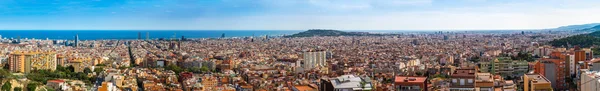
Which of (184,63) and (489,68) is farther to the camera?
(184,63)

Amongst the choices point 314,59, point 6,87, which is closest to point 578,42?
point 314,59

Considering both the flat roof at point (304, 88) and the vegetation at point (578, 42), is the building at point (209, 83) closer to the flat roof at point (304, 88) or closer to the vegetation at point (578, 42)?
the flat roof at point (304, 88)

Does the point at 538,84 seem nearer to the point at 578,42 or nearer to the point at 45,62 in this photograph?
the point at 45,62

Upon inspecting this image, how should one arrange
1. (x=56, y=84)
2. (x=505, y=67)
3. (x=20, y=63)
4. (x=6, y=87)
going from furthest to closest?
(x=20, y=63)
(x=505, y=67)
(x=56, y=84)
(x=6, y=87)

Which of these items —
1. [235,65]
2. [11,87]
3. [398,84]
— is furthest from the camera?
[235,65]

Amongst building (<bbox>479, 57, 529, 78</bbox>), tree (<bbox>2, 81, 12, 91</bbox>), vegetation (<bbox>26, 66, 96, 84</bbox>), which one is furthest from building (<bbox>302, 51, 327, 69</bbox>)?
tree (<bbox>2, 81, 12, 91</bbox>)

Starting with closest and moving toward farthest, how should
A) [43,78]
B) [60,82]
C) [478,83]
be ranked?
[478,83], [60,82], [43,78]

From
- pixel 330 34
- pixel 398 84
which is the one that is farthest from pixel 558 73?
pixel 330 34

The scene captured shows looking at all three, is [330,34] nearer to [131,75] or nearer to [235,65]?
[235,65]

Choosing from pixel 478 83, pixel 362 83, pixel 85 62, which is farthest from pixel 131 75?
pixel 478 83

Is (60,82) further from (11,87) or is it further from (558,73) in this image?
(558,73)
